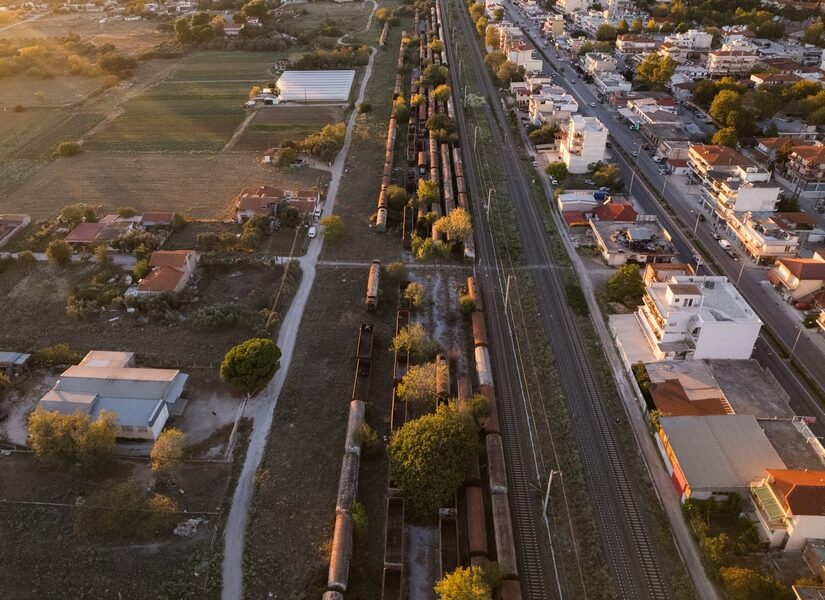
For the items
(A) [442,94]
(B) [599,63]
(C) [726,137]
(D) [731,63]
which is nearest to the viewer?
(C) [726,137]

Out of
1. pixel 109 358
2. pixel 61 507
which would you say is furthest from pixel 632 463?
pixel 109 358

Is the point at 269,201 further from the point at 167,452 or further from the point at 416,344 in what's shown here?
the point at 167,452

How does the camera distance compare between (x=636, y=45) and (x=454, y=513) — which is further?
(x=636, y=45)

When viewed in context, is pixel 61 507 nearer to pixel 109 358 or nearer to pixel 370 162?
pixel 109 358

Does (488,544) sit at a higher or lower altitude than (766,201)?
lower

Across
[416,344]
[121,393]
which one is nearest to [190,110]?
[121,393]

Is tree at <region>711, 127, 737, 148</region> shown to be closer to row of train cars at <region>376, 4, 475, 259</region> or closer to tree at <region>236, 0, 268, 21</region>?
row of train cars at <region>376, 4, 475, 259</region>

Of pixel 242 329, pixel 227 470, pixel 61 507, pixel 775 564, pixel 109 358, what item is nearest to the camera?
pixel 775 564
